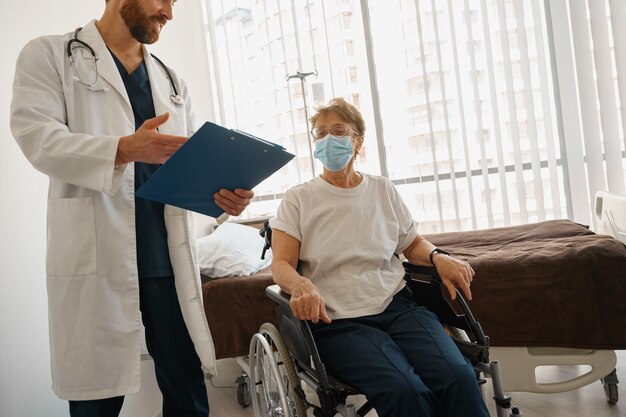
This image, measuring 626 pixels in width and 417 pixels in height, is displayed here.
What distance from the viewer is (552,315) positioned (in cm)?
196

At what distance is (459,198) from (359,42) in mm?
1152

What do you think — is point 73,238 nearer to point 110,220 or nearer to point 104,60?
point 110,220

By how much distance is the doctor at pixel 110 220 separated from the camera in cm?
129

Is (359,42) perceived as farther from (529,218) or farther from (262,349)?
(262,349)

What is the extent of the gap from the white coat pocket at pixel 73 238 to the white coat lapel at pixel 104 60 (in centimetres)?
31

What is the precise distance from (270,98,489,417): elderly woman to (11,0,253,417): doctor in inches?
12.0

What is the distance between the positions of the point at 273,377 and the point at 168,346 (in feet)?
1.18

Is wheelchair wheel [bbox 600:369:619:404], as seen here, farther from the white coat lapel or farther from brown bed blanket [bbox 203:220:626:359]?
the white coat lapel

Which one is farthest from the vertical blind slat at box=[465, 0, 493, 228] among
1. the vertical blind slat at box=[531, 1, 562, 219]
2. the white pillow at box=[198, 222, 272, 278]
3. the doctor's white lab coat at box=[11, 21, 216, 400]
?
the doctor's white lab coat at box=[11, 21, 216, 400]

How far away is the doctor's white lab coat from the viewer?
4.23 feet

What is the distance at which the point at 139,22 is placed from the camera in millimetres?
1479

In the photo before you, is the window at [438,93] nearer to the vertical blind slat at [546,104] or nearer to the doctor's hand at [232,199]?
the vertical blind slat at [546,104]

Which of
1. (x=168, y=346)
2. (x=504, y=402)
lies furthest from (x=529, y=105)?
(x=168, y=346)

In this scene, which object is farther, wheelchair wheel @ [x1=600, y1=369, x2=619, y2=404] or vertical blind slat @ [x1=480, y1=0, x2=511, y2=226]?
vertical blind slat @ [x1=480, y1=0, x2=511, y2=226]
